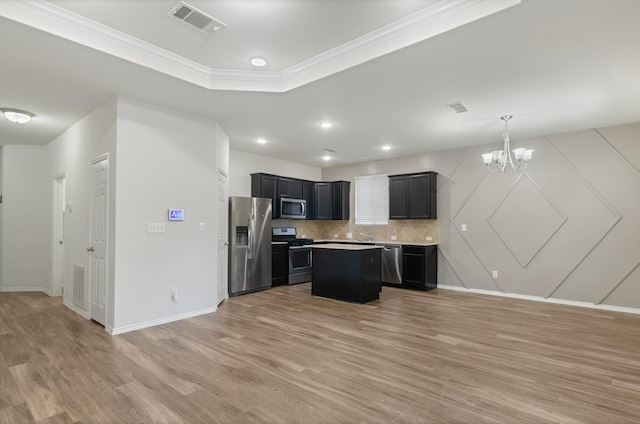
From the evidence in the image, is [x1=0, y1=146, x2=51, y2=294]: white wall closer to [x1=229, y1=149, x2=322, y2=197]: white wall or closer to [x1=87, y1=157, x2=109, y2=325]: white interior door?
[x1=87, y1=157, x2=109, y2=325]: white interior door

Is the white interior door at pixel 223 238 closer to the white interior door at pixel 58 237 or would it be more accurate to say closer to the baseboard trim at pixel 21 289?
the white interior door at pixel 58 237

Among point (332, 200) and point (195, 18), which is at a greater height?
point (195, 18)

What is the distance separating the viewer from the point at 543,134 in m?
5.48

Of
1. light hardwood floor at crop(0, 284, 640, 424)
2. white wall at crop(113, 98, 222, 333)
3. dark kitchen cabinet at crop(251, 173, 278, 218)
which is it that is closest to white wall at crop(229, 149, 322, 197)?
dark kitchen cabinet at crop(251, 173, 278, 218)

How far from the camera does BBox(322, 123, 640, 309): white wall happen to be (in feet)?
16.1

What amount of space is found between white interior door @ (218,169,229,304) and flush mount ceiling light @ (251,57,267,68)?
2.01 metres

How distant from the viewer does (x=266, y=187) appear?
689 centimetres

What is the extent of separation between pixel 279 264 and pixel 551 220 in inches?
195

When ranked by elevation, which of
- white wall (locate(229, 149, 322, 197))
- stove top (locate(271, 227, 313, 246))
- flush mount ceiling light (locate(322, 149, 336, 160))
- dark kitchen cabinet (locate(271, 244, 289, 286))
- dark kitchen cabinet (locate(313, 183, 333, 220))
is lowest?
dark kitchen cabinet (locate(271, 244, 289, 286))

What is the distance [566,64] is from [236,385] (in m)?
4.11

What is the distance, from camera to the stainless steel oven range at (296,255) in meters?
6.90

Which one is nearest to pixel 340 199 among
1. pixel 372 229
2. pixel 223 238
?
pixel 372 229

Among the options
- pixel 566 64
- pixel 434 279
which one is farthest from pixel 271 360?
pixel 434 279

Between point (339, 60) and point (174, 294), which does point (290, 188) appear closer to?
point (174, 294)
